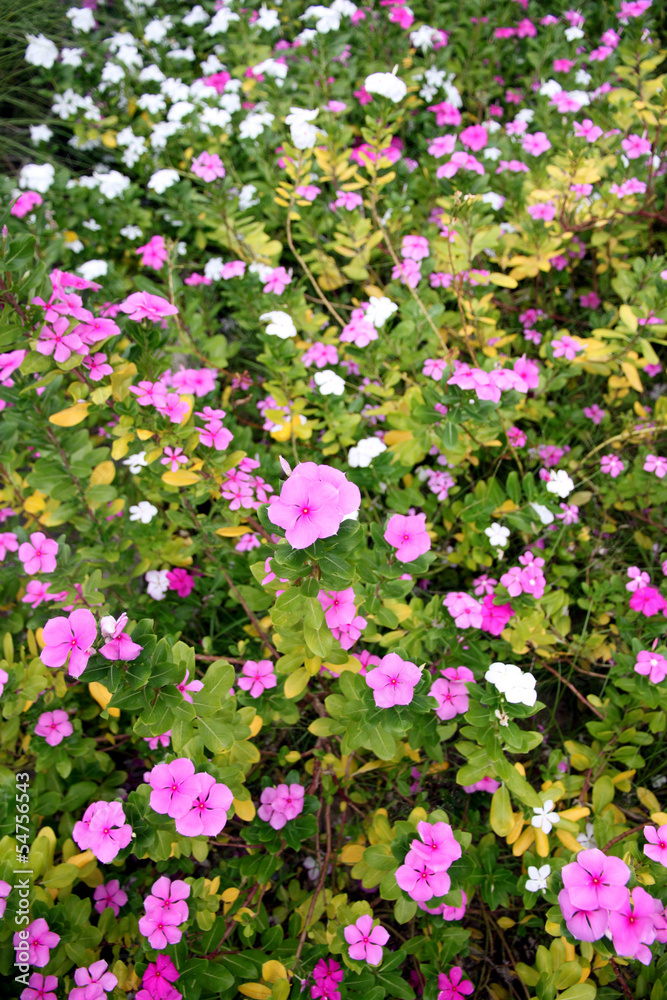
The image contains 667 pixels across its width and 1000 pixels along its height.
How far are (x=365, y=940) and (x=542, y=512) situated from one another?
125 centimetres

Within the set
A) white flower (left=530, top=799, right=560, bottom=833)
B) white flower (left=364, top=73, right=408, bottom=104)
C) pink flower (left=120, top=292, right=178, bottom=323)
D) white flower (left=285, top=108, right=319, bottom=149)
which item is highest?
white flower (left=364, top=73, right=408, bottom=104)

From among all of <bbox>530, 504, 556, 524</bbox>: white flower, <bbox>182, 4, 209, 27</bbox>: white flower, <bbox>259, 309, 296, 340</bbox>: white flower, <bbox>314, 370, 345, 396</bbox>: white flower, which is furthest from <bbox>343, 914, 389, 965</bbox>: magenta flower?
<bbox>182, 4, 209, 27</bbox>: white flower

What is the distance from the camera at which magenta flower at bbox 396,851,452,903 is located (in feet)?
4.27

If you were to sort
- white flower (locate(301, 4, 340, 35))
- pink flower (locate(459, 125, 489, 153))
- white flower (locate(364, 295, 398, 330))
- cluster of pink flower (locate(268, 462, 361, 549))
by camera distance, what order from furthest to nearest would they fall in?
white flower (locate(301, 4, 340, 35)), pink flower (locate(459, 125, 489, 153)), white flower (locate(364, 295, 398, 330)), cluster of pink flower (locate(268, 462, 361, 549))

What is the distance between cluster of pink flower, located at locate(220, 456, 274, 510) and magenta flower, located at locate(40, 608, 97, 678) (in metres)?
0.71

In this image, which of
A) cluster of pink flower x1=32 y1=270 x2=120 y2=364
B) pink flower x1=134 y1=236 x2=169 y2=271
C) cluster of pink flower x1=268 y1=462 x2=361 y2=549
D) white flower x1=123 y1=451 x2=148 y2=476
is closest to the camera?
cluster of pink flower x1=268 y1=462 x2=361 y2=549

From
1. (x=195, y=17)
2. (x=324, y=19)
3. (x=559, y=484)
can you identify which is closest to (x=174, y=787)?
(x=559, y=484)

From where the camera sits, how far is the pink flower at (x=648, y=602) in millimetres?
1955

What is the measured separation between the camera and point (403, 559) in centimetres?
150

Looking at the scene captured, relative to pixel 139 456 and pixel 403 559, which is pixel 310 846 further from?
pixel 139 456

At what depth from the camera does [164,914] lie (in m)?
1.41

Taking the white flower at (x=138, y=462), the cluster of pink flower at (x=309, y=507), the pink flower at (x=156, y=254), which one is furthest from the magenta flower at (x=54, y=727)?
the pink flower at (x=156, y=254)

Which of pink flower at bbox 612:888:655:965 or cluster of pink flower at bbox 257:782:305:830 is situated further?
cluster of pink flower at bbox 257:782:305:830

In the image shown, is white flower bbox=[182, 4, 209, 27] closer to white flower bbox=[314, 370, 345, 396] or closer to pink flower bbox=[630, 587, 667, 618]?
white flower bbox=[314, 370, 345, 396]
